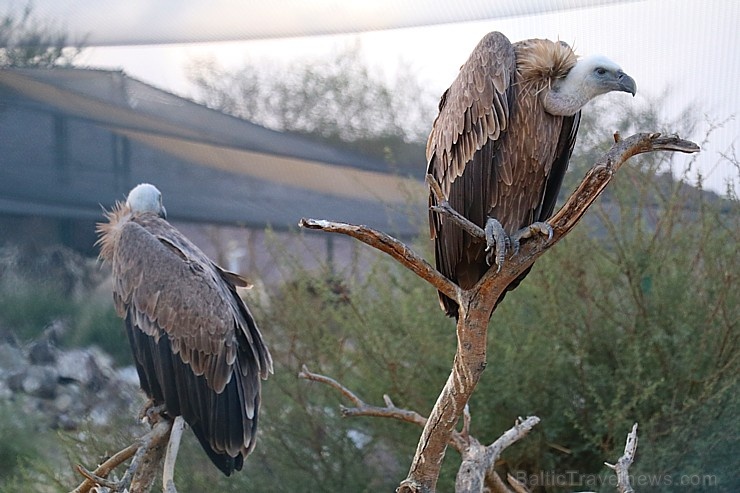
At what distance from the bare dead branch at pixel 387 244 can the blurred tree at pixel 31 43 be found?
403 cm

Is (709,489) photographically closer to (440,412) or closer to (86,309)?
(440,412)

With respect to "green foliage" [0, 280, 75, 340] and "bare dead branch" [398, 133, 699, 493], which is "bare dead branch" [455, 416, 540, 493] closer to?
"bare dead branch" [398, 133, 699, 493]

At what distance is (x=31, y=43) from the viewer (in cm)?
560

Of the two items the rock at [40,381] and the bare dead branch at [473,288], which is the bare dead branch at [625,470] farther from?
the rock at [40,381]

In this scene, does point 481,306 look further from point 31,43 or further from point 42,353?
point 31,43

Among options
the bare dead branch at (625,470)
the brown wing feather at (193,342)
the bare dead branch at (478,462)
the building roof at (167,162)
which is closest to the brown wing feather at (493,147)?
the bare dead branch at (478,462)

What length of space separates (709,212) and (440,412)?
2.85 meters

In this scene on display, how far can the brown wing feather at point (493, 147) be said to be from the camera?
259 cm

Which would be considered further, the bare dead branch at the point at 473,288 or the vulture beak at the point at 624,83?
the vulture beak at the point at 624,83

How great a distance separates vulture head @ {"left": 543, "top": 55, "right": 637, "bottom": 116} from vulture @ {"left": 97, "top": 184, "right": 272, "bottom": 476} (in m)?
1.64

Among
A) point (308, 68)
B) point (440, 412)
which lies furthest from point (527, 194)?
point (308, 68)

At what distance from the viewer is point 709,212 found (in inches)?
184

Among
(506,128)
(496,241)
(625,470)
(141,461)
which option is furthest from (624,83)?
(141,461)

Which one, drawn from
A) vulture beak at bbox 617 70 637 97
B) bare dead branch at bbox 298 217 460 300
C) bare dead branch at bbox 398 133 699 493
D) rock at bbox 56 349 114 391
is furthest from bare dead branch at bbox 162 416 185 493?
rock at bbox 56 349 114 391
